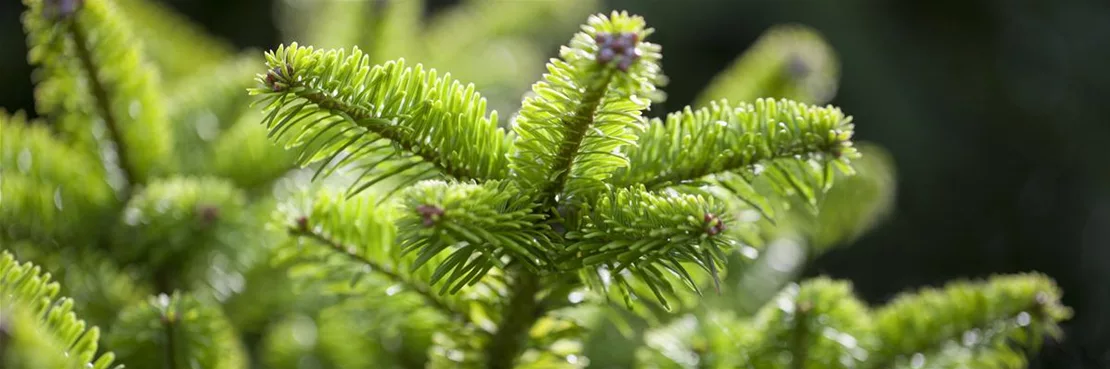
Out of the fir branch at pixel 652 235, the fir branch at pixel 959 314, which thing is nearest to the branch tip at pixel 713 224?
the fir branch at pixel 652 235

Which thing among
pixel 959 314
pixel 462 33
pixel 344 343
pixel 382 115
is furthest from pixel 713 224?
pixel 462 33

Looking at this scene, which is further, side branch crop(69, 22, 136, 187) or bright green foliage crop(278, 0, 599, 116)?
Result: bright green foliage crop(278, 0, 599, 116)

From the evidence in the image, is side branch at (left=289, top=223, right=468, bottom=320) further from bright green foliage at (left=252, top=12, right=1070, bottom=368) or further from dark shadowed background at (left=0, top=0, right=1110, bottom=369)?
dark shadowed background at (left=0, top=0, right=1110, bottom=369)

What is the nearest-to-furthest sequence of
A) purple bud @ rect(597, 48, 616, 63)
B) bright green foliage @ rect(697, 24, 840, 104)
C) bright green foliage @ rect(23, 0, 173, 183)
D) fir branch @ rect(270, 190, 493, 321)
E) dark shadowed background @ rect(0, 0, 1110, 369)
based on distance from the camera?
purple bud @ rect(597, 48, 616, 63) → fir branch @ rect(270, 190, 493, 321) → bright green foliage @ rect(23, 0, 173, 183) → bright green foliage @ rect(697, 24, 840, 104) → dark shadowed background @ rect(0, 0, 1110, 369)

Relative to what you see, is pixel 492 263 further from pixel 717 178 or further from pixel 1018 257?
pixel 1018 257

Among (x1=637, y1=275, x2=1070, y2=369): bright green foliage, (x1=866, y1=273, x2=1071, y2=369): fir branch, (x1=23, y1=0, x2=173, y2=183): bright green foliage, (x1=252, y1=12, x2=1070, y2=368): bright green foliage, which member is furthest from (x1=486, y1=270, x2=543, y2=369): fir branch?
(x1=23, y1=0, x2=173, y2=183): bright green foliage

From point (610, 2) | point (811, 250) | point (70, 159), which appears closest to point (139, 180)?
point (70, 159)
